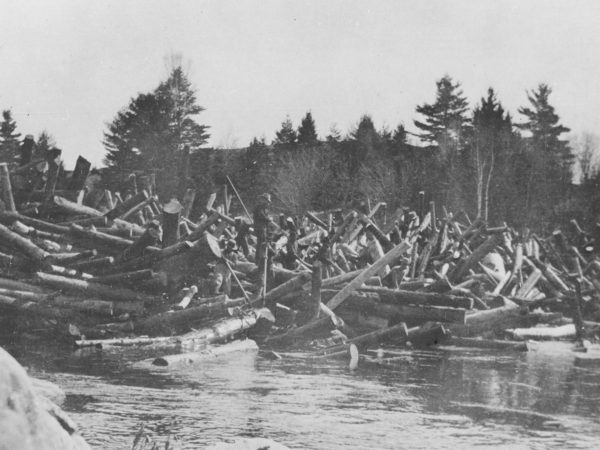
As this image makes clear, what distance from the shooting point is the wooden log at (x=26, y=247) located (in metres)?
14.0

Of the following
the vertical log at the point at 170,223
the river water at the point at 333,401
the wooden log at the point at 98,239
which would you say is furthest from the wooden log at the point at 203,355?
the wooden log at the point at 98,239

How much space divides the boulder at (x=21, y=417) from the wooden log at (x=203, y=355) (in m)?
7.52

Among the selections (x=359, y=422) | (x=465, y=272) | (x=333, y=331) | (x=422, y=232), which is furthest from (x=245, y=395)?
(x=422, y=232)

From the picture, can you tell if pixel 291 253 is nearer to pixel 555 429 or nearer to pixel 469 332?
pixel 469 332

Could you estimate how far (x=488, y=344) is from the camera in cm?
1464

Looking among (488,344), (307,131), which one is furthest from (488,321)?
(307,131)

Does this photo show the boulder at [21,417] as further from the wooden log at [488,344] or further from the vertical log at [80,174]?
the vertical log at [80,174]

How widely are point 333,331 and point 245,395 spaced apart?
16.4ft

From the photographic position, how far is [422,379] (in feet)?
35.6

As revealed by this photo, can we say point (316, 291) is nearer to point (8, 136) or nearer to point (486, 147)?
point (486, 147)

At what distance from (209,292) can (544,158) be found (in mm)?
45659

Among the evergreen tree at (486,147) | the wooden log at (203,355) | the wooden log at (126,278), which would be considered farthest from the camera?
the evergreen tree at (486,147)

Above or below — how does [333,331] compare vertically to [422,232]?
below

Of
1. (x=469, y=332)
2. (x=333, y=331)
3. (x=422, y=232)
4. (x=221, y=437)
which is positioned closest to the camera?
(x=221, y=437)
